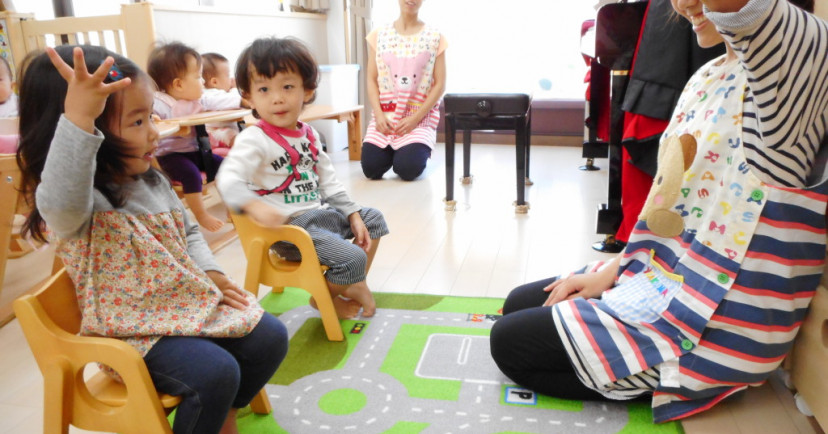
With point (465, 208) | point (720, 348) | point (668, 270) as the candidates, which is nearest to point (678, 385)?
point (720, 348)

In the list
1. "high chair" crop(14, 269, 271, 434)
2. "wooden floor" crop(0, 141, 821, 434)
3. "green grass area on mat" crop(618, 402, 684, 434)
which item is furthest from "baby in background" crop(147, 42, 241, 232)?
"green grass area on mat" crop(618, 402, 684, 434)

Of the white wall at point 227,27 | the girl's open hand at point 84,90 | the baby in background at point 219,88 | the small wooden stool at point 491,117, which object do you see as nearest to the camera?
the girl's open hand at point 84,90

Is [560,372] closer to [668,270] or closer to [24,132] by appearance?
[668,270]

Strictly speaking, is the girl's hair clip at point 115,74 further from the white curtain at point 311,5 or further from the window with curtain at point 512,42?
the white curtain at point 311,5

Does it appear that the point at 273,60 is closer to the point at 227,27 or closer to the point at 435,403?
the point at 435,403

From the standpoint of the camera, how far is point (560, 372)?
1196mm

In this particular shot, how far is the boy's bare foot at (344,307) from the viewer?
163cm

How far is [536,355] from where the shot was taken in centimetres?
119

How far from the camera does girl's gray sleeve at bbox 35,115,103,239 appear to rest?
78cm

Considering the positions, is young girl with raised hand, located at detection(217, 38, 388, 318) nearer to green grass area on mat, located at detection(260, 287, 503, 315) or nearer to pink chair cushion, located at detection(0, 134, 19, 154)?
green grass area on mat, located at detection(260, 287, 503, 315)

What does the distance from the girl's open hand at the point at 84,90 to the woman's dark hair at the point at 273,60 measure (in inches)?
27.1

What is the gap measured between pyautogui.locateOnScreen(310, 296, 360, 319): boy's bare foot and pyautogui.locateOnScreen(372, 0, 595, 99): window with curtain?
2.76 metres

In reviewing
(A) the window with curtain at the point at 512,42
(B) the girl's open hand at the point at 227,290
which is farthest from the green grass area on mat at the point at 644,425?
(A) the window with curtain at the point at 512,42

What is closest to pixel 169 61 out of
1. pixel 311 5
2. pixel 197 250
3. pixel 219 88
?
pixel 219 88
